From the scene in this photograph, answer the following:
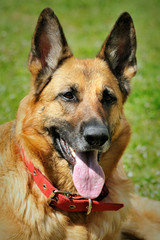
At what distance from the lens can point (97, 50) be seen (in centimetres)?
1016

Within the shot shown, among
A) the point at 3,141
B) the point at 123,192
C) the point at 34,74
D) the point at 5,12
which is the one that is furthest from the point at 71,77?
the point at 5,12

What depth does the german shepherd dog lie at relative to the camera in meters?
3.09

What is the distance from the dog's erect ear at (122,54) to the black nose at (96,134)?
3.26 feet

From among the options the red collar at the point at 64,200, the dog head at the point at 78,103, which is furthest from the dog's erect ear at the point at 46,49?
the red collar at the point at 64,200

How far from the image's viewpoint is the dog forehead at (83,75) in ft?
11.5

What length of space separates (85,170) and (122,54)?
5.76 ft

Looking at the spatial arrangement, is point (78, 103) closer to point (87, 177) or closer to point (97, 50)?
point (87, 177)

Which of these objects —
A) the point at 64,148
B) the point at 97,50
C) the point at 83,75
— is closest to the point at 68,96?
the point at 83,75

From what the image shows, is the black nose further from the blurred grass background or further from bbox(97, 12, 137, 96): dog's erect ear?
the blurred grass background

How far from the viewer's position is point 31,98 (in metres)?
3.47

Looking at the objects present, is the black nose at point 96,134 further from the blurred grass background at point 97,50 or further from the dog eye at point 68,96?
the blurred grass background at point 97,50

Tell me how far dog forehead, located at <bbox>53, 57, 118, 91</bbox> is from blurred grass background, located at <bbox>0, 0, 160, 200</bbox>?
2.24 m

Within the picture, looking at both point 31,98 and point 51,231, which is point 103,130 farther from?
point 51,231

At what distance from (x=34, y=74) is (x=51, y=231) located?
1845mm
